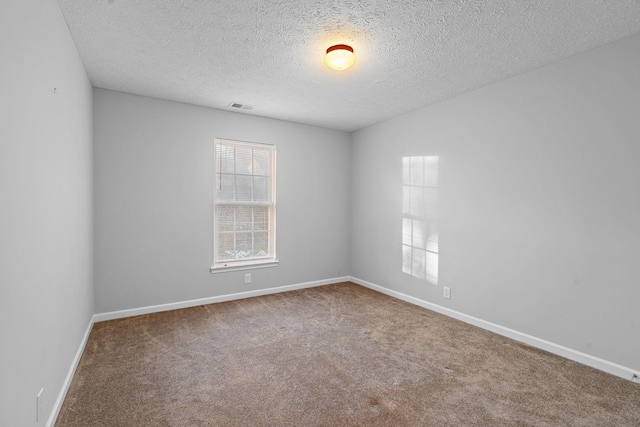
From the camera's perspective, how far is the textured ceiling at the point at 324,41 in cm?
209

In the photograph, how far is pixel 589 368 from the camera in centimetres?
255

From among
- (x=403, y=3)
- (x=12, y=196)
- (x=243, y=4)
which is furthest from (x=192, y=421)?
(x=403, y=3)

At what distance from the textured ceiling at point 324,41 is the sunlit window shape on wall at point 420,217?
0.95 metres

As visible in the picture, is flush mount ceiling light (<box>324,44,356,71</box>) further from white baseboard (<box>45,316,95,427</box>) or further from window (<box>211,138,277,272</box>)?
white baseboard (<box>45,316,95,427</box>)

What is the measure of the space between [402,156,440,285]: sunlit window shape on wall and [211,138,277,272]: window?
193 centimetres

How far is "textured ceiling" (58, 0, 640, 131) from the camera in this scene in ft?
6.85

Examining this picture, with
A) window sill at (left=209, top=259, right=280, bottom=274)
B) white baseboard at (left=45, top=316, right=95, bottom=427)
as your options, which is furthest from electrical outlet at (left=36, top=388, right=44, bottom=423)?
window sill at (left=209, top=259, right=280, bottom=274)

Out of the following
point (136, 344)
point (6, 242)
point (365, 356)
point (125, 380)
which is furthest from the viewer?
point (136, 344)

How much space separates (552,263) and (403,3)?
2561mm

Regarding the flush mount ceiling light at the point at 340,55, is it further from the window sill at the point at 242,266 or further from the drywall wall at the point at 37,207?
the window sill at the point at 242,266

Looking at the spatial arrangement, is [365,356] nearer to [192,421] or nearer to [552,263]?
[192,421]

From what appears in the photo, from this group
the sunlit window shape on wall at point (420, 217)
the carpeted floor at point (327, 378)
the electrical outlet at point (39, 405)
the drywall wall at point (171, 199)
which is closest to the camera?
the electrical outlet at point (39, 405)

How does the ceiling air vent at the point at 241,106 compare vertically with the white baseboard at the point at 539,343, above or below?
above

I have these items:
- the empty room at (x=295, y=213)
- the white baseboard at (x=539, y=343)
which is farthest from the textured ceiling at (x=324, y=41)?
the white baseboard at (x=539, y=343)
